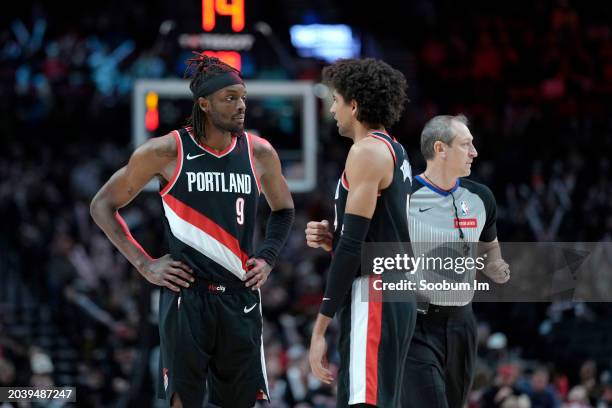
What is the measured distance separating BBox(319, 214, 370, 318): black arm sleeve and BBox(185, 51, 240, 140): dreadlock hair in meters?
1.07

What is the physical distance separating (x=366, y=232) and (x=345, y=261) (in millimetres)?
173

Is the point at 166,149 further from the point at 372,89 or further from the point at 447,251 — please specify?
the point at 447,251

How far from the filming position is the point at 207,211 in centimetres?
544

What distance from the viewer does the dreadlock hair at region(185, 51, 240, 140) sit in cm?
557

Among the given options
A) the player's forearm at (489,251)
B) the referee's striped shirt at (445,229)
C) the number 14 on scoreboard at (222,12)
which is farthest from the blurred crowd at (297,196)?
the referee's striped shirt at (445,229)

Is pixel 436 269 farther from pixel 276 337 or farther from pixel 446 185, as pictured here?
pixel 276 337

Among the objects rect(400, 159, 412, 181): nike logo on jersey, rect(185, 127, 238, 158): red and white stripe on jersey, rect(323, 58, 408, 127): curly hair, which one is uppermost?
rect(323, 58, 408, 127): curly hair

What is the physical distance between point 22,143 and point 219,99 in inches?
585

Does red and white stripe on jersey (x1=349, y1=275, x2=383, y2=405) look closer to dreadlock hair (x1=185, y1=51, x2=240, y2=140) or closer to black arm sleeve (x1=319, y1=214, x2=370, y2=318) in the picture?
black arm sleeve (x1=319, y1=214, x2=370, y2=318)

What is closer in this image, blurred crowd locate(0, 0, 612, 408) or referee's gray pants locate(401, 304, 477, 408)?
referee's gray pants locate(401, 304, 477, 408)

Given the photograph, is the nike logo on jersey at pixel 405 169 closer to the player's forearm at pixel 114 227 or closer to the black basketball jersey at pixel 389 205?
the black basketball jersey at pixel 389 205

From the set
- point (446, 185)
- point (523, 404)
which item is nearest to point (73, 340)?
point (523, 404)

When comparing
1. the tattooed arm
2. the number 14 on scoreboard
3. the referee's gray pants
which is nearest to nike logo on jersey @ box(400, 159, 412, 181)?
the referee's gray pants

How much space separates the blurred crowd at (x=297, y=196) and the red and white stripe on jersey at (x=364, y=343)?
19.9ft
